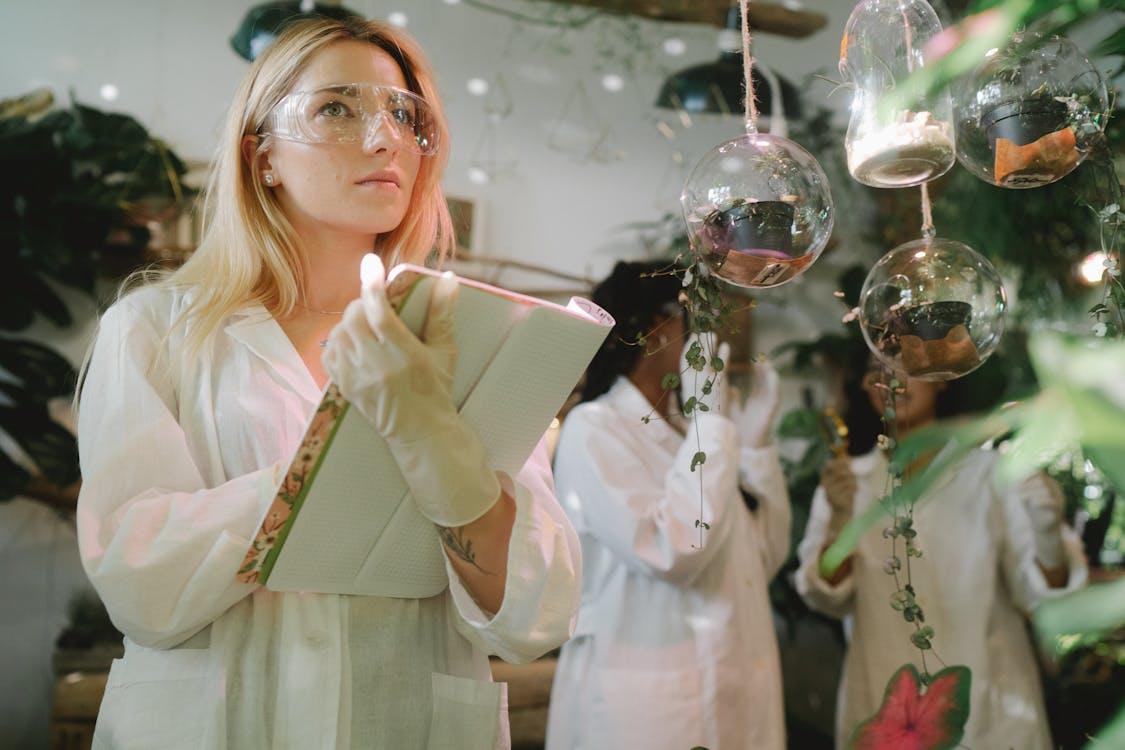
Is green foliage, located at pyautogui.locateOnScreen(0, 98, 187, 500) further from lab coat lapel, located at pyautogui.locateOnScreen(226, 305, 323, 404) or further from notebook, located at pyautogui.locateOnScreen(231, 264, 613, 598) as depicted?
notebook, located at pyautogui.locateOnScreen(231, 264, 613, 598)

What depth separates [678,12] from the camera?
12.3 feet

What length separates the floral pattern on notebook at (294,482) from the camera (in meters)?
1.02

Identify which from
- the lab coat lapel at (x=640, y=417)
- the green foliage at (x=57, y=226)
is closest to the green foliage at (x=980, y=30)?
the lab coat lapel at (x=640, y=417)

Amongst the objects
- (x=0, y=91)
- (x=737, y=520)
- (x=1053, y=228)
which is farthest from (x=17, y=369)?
(x=1053, y=228)

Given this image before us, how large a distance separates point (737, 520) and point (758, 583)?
151 millimetres

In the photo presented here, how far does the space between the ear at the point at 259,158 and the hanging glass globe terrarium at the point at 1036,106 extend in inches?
34.5

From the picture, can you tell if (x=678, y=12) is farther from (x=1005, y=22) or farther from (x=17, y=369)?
(x=1005, y=22)

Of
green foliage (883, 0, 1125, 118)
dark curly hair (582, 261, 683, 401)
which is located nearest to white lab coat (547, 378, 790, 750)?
dark curly hair (582, 261, 683, 401)

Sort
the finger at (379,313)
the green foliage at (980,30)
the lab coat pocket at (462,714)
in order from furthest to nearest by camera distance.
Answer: the lab coat pocket at (462,714) < the finger at (379,313) < the green foliage at (980,30)

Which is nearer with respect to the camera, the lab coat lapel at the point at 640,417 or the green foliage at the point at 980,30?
the green foliage at the point at 980,30

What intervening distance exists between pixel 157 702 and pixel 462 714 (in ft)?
1.11

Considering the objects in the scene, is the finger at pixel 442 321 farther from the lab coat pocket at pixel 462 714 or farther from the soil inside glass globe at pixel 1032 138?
the soil inside glass globe at pixel 1032 138

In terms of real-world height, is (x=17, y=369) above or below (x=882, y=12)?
below

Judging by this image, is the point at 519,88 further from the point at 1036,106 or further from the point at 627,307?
the point at 1036,106
